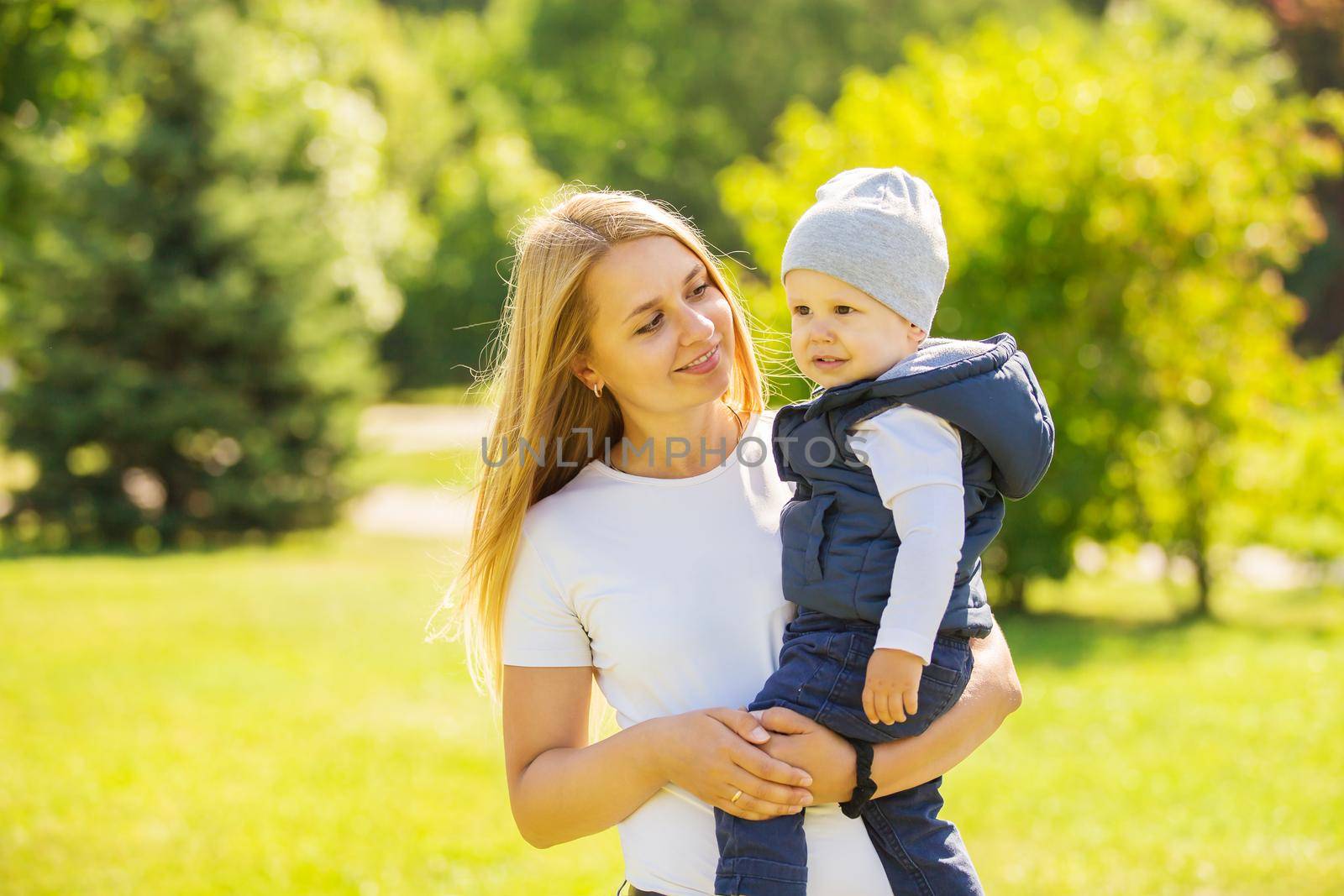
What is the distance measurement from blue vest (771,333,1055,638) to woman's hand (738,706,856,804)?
0.61 ft

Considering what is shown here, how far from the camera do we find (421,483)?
20078 millimetres

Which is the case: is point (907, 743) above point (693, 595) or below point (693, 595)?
below

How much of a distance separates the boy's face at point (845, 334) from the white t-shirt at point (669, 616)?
10.7 inches

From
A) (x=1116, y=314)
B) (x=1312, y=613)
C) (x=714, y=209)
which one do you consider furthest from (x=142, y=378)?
(x=714, y=209)

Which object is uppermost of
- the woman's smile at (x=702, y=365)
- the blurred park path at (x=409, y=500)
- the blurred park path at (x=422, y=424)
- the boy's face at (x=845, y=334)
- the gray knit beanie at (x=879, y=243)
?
the gray knit beanie at (x=879, y=243)

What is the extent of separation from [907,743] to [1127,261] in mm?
8357

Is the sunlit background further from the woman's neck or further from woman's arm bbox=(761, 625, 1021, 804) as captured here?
woman's arm bbox=(761, 625, 1021, 804)

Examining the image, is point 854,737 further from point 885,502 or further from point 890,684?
point 885,502

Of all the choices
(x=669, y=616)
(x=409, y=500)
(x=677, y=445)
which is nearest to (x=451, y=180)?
(x=409, y=500)

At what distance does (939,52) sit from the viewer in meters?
10.6

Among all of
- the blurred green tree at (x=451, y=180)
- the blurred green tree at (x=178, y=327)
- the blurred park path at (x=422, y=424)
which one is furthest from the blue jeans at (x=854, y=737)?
the blurred park path at (x=422, y=424)

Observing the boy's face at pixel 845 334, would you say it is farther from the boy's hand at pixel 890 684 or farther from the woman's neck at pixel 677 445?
the boy's hand at pixel 890 684

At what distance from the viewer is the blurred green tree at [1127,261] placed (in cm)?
927

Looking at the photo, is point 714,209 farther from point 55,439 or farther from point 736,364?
point 736,364
